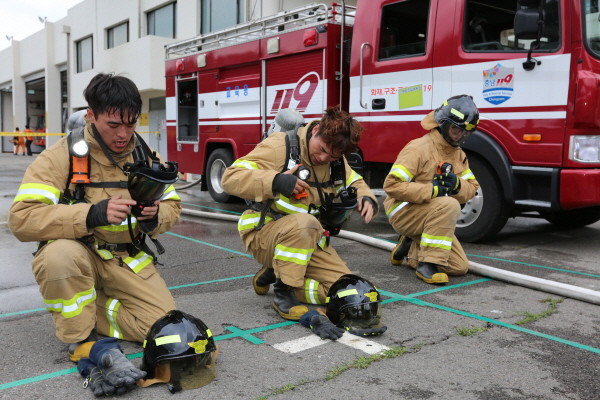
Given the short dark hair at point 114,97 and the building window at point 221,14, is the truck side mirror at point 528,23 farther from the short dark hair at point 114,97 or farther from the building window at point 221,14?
the building window at point 221,14

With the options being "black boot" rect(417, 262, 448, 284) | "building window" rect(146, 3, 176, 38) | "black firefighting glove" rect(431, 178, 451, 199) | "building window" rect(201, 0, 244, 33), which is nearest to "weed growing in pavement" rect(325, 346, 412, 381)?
"black boot" rect(417, 262, 448, 284)

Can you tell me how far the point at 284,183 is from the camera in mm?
2877

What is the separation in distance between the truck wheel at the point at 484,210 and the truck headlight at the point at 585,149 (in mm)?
743

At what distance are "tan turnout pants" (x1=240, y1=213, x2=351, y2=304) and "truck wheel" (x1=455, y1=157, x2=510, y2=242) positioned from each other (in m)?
2.30

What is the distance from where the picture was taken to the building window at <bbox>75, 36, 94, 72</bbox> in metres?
23.5

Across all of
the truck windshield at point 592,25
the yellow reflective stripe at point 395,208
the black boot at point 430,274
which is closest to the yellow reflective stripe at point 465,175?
the yellow reflective stripe at point 395,208

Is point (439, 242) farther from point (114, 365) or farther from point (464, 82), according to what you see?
point (114, 365)

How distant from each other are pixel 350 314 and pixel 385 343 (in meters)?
0.23

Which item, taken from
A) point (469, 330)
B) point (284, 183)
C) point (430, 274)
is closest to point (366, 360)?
point (469, 330)

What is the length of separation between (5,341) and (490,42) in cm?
447

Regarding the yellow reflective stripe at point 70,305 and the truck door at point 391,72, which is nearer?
the yellow reflective stripe at point 70,305

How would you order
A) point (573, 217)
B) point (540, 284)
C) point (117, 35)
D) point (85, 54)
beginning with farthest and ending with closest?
point (85, 54) → point (117, 35) → point (573, 217) → point (540, 284)

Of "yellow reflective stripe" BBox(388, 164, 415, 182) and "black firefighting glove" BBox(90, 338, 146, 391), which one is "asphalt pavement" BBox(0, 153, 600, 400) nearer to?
"black firefighting glove" BBox(90, 338, 146, 391)

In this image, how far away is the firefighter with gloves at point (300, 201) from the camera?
2941 mm
